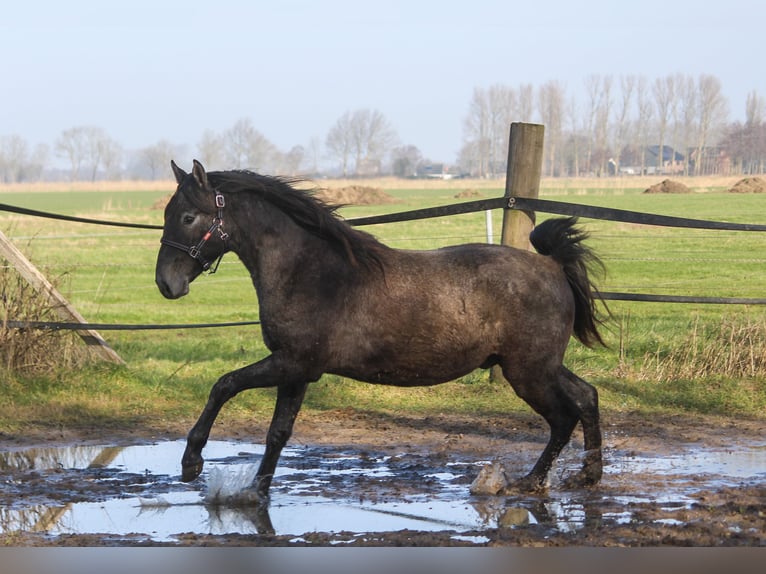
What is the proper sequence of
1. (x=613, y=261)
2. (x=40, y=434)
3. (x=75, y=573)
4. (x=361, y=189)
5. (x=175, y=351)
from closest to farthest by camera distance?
(x=75, y=573), (x=40, y=434), (x=175, y=351), (x=613, y=261), (x=361, y=189)

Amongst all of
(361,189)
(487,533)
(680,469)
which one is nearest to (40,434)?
(487,533)

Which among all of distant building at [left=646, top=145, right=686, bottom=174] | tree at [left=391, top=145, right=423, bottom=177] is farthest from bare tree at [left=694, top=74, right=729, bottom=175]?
tree at [left=391, top=145, right=423, bottom=177]

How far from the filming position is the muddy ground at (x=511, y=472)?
4859mm

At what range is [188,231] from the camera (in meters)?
5.96

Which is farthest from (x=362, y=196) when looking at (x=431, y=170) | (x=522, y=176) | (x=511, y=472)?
(x=431, y=170)

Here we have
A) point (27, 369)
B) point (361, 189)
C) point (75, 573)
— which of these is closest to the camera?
point (75, 573)

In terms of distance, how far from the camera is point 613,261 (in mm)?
21594

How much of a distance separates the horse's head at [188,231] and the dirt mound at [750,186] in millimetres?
29636

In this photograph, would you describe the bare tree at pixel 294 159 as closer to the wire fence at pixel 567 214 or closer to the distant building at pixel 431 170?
the distant building at pixel 431 170

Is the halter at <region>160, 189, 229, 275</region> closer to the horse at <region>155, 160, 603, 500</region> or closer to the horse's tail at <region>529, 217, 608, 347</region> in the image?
the horse at <region>155, 160, 603, 500</region>

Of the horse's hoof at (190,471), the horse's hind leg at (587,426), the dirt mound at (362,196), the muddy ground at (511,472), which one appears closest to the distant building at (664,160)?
the dirt mound at (362,196)

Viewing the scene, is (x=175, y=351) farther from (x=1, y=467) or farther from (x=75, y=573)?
(x=75, y=573)

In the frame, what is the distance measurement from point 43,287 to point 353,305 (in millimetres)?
4257

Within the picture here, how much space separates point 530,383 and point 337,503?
1.34 metres
